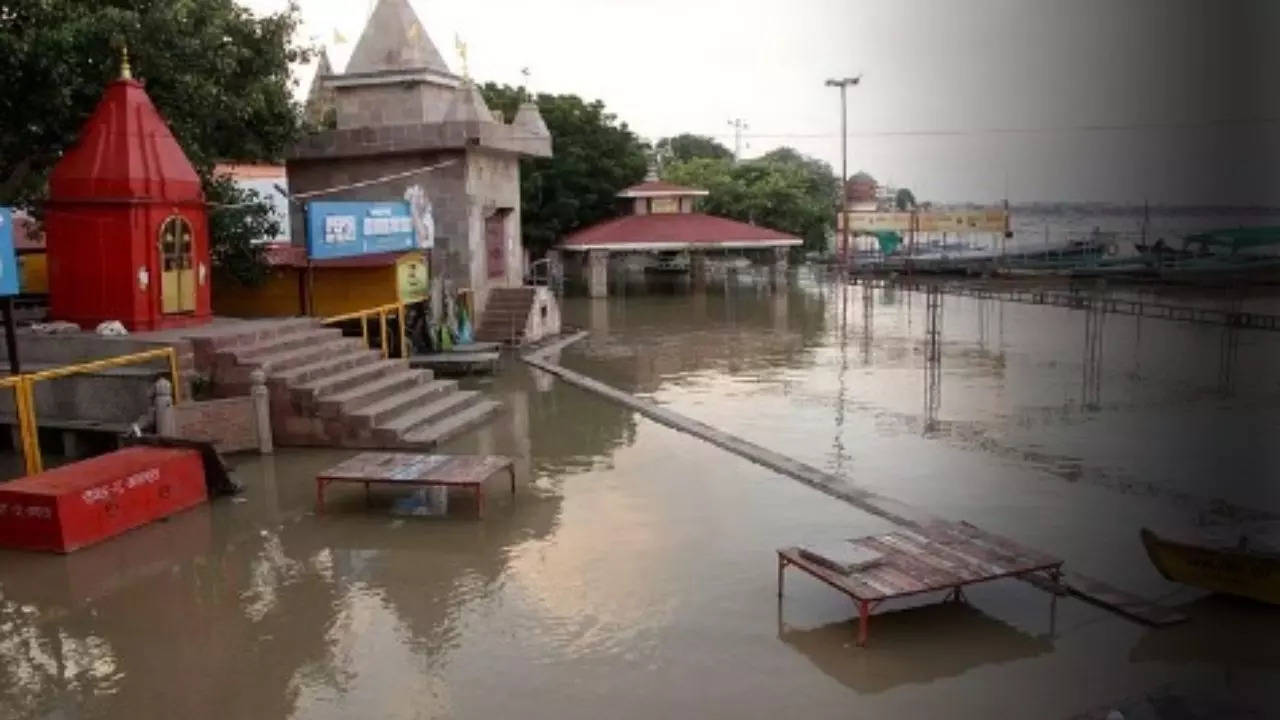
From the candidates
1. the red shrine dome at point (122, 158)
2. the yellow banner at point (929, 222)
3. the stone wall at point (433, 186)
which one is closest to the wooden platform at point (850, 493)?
the stone wall at point (433, 186)

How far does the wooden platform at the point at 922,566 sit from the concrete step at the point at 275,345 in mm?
8066

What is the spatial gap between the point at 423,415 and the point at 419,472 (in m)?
3.81

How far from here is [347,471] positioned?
10.0 m

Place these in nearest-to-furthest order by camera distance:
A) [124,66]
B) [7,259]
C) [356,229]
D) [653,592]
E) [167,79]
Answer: [653,592] < [7,259] < [124,66] < [167,79] < [356,229]

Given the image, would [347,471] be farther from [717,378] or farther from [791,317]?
[791,317]

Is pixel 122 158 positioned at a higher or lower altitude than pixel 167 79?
lower

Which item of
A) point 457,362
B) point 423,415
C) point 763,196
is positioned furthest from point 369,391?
point 763,196

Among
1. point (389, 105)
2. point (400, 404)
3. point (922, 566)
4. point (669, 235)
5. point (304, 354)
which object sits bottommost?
point (922, 566)

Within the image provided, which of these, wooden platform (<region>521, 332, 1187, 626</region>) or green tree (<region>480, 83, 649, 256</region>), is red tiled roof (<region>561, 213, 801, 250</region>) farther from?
wooden platform (<region>521, 332, 1187, 626</region>)

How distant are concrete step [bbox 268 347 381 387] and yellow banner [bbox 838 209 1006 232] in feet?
79.9

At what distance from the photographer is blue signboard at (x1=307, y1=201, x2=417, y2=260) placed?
626 inches

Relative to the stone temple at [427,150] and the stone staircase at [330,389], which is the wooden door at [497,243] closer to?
the stone temple at [427,150]

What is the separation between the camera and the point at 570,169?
39625 millimetres

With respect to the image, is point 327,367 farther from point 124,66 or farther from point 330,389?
point 124,66
